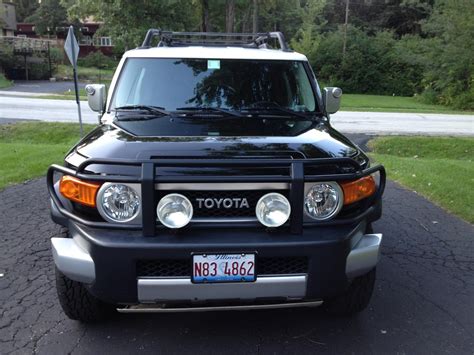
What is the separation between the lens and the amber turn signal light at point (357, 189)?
2.90 meters

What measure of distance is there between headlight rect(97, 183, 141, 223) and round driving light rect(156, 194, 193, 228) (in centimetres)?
14

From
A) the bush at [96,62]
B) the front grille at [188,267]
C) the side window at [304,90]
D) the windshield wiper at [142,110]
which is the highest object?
the side window at [304,90]

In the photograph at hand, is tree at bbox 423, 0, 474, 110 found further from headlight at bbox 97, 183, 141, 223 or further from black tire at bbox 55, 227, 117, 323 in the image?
headlight at bbox 97, 183, 141, 223

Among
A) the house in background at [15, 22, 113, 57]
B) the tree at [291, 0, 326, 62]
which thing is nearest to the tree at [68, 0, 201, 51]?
the tree at [291, 0, 326, 62]

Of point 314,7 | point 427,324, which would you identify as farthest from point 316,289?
point 314,7

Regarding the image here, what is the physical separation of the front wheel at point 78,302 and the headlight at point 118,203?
0.60 meters

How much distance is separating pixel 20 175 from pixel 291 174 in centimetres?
618

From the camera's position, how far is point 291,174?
2756 millimetres

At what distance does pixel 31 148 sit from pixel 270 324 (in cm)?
820

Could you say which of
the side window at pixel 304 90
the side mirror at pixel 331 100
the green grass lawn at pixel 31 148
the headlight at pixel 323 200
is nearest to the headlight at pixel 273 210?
the headlight at pixel 323 200

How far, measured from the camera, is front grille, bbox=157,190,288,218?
9.19 ft

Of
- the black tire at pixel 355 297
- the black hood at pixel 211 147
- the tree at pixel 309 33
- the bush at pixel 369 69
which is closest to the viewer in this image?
the black hood at pixel 211 147

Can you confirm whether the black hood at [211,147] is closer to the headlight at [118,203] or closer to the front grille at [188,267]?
the headlight at [118,203]

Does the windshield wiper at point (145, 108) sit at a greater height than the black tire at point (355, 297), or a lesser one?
greater
